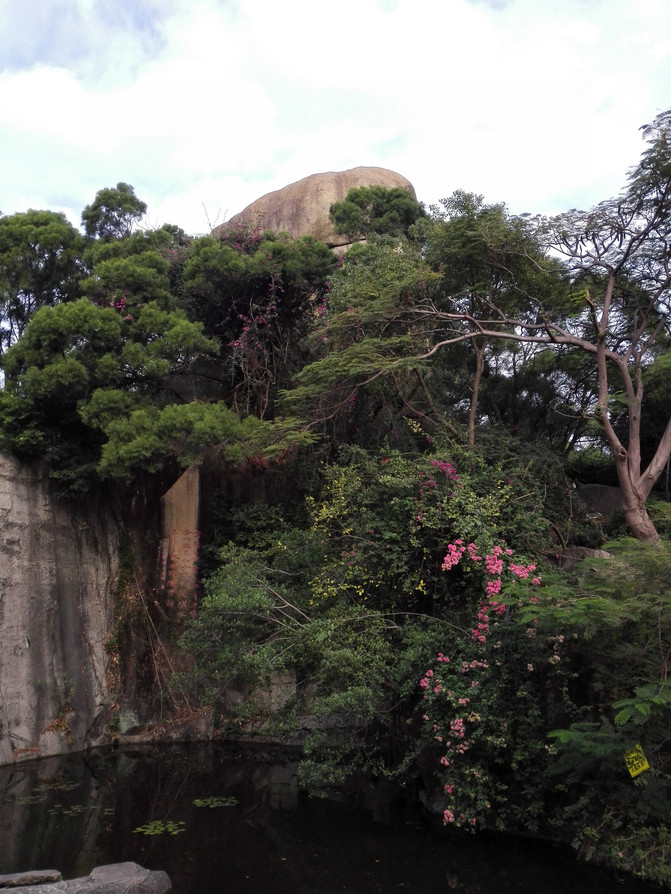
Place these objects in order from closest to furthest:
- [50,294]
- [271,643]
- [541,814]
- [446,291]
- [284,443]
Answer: [541,814]
[271,643]
[284,443]
[446,291]
[50,294]

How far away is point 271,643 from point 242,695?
12.0 ft

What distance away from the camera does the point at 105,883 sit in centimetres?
537

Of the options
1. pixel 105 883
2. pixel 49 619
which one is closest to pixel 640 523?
pixel 105 883

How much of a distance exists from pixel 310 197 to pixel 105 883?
16.7m

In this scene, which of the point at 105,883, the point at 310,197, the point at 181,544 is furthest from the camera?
the point at 310,197

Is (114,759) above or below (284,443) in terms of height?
below

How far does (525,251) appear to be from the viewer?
9625 mm

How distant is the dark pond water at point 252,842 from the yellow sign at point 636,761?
0.94m

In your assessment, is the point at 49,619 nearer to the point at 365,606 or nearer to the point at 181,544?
the point at 181,544

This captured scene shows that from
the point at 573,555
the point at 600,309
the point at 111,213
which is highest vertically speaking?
the point at 111,213

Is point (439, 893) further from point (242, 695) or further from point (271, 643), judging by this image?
point (242, 695)

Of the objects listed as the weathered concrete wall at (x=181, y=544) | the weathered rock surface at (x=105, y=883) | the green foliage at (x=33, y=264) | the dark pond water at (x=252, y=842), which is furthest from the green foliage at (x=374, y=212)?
the weathered rock surface at (x=105, y=883)

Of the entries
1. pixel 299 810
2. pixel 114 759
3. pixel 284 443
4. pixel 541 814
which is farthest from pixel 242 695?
pixel 541 814

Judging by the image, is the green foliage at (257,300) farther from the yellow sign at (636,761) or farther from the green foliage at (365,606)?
the yellow sign at (636,761)
